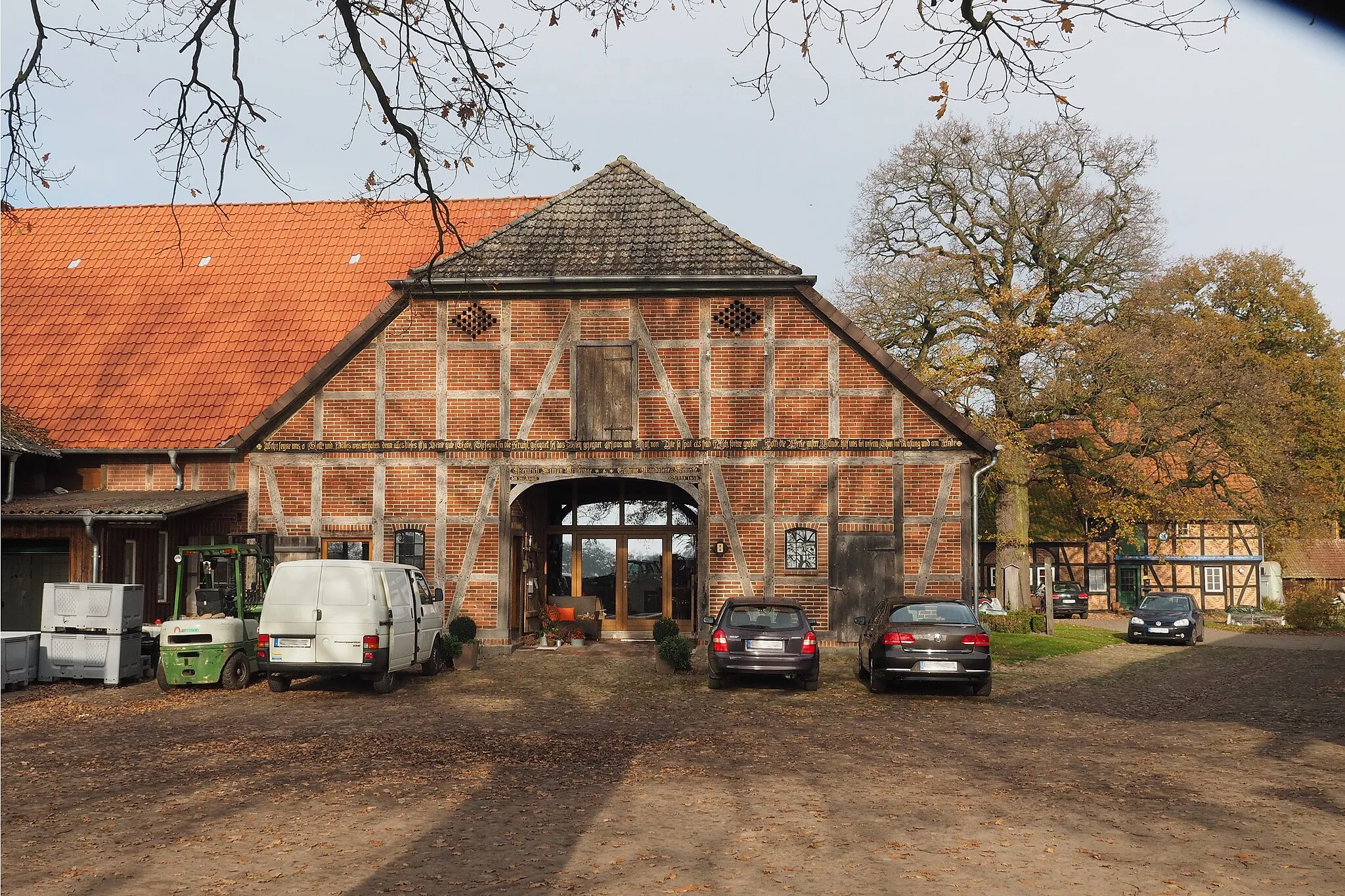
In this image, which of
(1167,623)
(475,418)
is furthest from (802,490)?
(1167,623)

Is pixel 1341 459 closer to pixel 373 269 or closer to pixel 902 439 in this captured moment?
A: pixel 902 439

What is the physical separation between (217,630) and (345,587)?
229cm

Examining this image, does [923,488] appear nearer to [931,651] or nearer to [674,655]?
[931,651]

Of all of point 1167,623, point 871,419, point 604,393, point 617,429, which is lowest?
point 1167,623

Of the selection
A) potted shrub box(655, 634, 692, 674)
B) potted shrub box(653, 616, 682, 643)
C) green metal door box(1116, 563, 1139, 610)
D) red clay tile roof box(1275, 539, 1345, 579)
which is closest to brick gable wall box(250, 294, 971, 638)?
potted shrub box(653, 616, 682, 643)

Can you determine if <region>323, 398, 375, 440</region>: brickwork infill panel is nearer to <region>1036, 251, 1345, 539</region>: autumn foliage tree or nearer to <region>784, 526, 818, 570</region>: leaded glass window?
<region>784, 526, 818, 570</region>: leaded glass window

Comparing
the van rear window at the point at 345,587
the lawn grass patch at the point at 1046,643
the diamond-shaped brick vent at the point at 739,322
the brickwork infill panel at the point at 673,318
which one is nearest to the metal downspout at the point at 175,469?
the van rear window at the point at 345,587

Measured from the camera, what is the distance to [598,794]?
29.5ft

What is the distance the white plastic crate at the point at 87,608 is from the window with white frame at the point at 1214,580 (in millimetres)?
42522

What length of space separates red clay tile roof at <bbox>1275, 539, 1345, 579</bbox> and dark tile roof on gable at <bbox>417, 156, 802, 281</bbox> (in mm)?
40521

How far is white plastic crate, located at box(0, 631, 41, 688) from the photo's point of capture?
15821 mm

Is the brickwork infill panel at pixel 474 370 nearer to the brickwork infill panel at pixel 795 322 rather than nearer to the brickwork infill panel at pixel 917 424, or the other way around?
the brickwork infill panel at pixel 795 322

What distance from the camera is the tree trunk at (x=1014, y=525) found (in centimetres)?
3319

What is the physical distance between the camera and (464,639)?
63.6 ft
